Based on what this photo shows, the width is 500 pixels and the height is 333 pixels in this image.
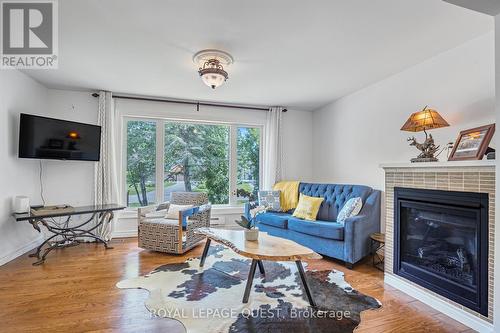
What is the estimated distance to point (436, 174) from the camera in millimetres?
2420

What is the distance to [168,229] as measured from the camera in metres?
3.71

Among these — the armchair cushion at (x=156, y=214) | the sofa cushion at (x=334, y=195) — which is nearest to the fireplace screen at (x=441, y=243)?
the sofa cushion at (x=334, y=195)

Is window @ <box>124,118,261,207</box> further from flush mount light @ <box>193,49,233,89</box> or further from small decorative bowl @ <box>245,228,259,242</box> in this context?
small decorative bowl @ <box>245,228,259,242</box>

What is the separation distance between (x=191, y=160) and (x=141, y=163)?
0.90m

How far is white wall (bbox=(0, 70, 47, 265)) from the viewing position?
3336 millimetres

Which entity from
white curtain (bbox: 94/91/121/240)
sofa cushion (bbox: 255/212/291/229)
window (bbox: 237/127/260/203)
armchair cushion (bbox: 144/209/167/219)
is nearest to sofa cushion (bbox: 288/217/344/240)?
sofa cushion (bbox: 255/212/291/229)

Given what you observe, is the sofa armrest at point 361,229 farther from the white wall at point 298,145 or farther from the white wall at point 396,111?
the white wall at point 298,145

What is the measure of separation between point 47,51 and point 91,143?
1597mm

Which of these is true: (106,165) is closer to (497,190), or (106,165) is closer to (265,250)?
(265,250)

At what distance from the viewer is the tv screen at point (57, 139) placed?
11.6 feet

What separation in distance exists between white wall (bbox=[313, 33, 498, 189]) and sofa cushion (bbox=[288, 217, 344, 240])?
40.0 inches

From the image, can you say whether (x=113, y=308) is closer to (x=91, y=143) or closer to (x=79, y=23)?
(x=79, y=23)

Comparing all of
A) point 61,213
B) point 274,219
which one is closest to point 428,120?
point 274,219

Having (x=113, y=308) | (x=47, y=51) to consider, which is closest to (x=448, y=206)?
(x=113, y=308)
